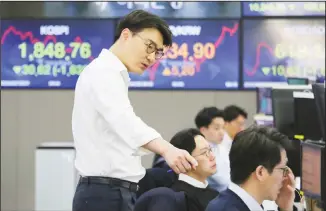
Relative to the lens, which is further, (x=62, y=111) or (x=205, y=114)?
(x=62, y=111)

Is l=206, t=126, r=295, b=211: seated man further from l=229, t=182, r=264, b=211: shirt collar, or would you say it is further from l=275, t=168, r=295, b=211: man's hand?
l=275, t=168, r=295, b=211: man's hand

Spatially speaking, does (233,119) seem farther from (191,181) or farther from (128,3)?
(191,181)

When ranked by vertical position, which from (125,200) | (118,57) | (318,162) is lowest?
(125,200)

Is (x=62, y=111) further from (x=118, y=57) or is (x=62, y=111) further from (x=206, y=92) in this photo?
(x=118, y=57)

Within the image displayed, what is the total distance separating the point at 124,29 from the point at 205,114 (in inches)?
132

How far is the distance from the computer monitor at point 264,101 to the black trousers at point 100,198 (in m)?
3.94

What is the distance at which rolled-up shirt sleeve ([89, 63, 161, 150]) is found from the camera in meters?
2.49

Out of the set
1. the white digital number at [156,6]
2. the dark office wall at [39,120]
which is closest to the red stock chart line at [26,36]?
the dark office wall at [39,120]

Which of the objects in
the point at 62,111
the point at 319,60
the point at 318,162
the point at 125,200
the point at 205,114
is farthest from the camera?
the point at 62,111

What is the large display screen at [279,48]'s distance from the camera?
727 cm

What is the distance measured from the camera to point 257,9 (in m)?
7.29

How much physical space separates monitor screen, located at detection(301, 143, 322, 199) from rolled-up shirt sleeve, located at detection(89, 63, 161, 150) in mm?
534

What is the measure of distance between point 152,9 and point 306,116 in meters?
3.63

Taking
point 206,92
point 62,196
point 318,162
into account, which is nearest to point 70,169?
point 62,196
